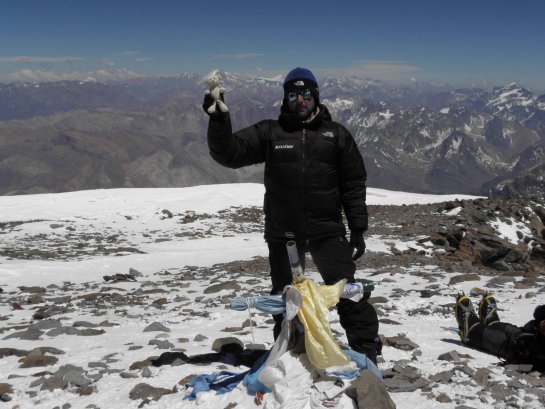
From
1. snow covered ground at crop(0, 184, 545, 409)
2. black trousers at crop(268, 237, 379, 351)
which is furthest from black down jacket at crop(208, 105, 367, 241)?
snow covered ground at crop(0, 184, 545, 409)

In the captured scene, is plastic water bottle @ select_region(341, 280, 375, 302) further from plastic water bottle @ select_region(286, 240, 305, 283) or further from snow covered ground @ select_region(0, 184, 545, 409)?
snow covered ground @ select_region(0, 184, 545, 409)

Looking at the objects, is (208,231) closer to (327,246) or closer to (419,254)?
(419,254)

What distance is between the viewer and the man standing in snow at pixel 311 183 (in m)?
5.25

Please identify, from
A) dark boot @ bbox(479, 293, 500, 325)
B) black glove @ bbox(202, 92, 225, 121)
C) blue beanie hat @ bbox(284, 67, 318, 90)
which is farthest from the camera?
dark boot @ bbox(479, 293, 500, 325)

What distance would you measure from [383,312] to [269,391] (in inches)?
195

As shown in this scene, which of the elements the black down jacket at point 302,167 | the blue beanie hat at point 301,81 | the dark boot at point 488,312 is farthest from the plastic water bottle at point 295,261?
the dark boot at point 488,312

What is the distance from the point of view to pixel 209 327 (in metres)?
8.54

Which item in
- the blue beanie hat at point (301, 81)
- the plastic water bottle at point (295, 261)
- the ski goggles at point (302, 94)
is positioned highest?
the blue beanie hat at point (301, 81)

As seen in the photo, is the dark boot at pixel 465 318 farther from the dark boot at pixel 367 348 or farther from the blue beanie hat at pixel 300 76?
the blue beanie hat at pixel 300 76

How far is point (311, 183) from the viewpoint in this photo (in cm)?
525

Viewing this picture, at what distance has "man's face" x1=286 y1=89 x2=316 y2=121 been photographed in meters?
5.25

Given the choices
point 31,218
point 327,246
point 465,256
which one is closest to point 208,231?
point 31,218

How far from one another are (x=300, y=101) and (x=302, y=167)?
770 millimetres

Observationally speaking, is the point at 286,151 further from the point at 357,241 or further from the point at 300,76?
the point at 357,241
